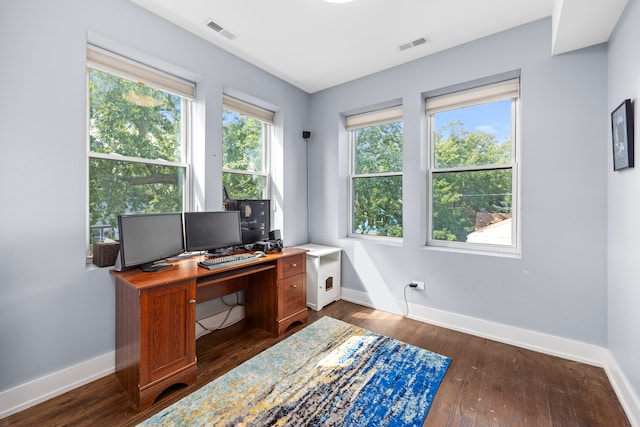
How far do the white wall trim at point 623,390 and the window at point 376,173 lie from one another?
1.99 metres

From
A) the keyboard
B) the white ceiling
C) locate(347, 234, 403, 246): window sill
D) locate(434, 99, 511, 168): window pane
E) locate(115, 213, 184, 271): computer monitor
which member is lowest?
the keyboard

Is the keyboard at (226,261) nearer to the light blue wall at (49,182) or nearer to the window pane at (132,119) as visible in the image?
the light blue wall at (49,182)

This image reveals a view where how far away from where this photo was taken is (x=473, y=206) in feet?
9.49

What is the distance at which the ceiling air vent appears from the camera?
2416 millimetres

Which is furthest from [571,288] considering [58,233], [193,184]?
[58,233]

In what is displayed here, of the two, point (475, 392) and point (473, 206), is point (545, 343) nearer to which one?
point (475, 392)

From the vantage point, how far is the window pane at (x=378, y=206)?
3422 millimetres

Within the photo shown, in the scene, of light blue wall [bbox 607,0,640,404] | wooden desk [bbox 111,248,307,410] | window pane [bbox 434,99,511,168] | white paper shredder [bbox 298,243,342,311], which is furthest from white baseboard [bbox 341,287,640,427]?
wooden desk [bbox 111,248,307,410]

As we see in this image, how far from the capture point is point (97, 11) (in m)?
2.01

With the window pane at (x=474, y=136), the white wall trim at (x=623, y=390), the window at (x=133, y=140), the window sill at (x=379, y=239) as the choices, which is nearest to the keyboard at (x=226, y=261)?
the window at (x=133, y=140)

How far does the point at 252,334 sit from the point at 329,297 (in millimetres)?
1092

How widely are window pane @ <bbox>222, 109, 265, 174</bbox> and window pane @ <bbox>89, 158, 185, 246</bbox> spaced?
61cm

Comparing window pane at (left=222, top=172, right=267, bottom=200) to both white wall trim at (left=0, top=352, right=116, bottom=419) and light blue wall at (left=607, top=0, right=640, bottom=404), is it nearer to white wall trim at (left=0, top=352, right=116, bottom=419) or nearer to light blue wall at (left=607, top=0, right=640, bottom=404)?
white wall trim at (left=0, top=352, right=116, bottom=419)

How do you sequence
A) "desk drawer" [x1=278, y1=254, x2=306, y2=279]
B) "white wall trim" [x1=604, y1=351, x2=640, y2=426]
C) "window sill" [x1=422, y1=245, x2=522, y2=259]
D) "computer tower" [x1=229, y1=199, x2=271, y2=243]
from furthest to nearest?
"computer tower" [x1=229, y1=199, x2=271, y2=243] < "desk drawer" [x1=278, y1=254, x2=306, y2=279] < "window sill" [x1=422, y1=245, x2=522, y2=259] < "white wall trim" [x1=604, y1=351, x2=640, y2=426]
